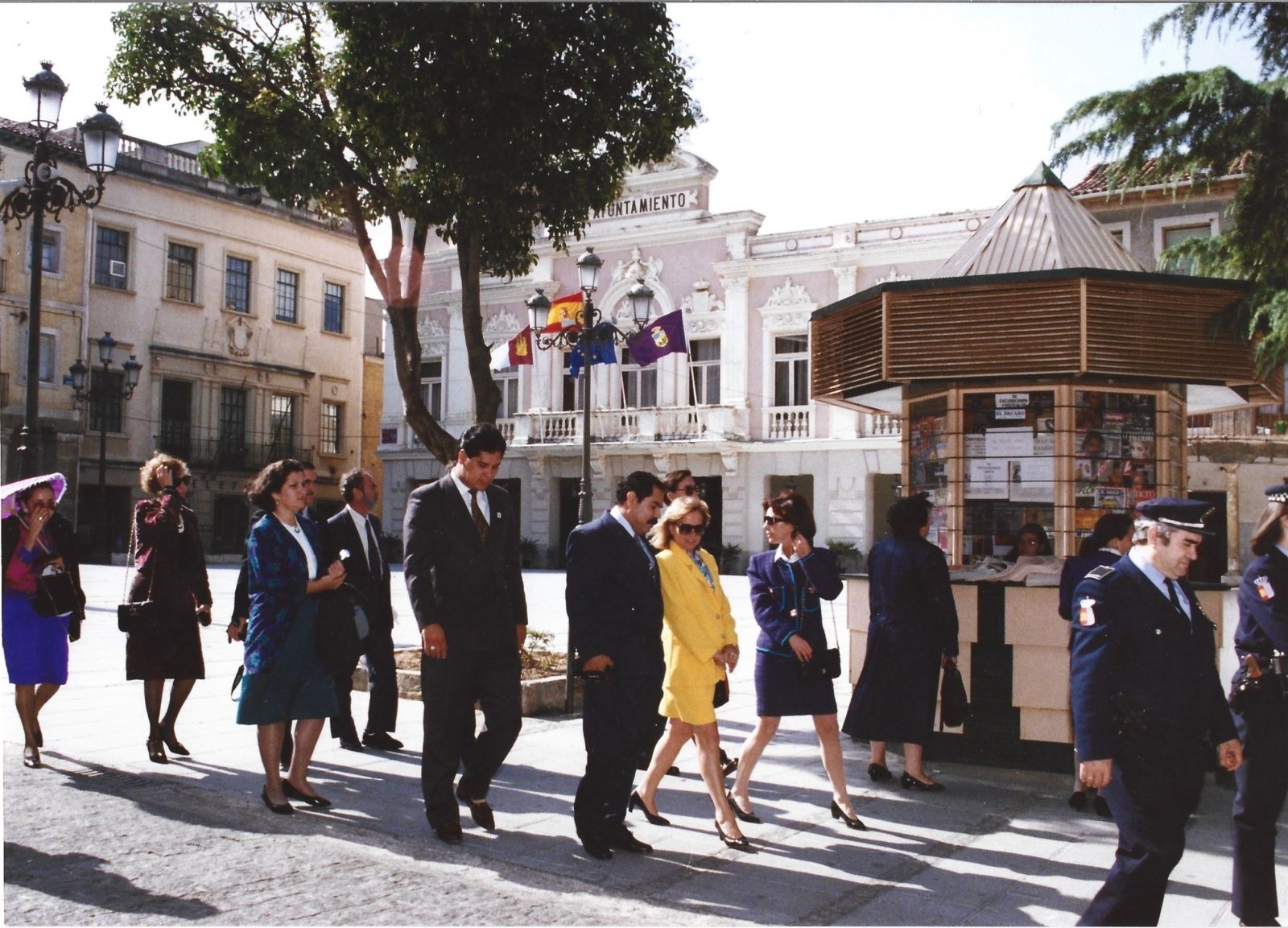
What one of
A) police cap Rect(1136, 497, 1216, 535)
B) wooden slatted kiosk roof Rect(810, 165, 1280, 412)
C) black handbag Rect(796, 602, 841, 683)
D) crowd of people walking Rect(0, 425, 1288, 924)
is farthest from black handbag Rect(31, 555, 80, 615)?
police cap Rect(1136, 497, 1216, 535)

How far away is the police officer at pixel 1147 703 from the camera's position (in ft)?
12.8

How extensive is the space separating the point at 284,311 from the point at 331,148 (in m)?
30.1

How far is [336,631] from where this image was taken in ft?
20.6

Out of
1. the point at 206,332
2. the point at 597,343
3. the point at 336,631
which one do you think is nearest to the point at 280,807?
the point at 336,631

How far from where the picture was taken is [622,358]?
108ft

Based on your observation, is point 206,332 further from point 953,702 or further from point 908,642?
point 953,702

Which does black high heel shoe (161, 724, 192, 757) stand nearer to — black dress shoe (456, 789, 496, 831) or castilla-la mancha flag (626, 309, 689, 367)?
black dress shoe (456, 789, 496, 831)

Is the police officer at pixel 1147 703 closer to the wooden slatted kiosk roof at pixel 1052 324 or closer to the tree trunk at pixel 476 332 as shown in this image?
the wooden slatted kiosk roof at pixel 1052 324

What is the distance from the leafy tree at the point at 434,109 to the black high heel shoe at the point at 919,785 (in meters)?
4.86

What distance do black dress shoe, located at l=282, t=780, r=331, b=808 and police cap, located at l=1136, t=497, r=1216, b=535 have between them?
4224 millimetres

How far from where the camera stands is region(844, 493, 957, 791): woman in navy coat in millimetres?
6887

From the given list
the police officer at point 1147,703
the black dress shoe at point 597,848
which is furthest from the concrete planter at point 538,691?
the police officer at point 1147,703

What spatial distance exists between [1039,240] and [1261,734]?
15.9ft

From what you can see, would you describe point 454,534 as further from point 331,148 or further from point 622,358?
point 622,358
